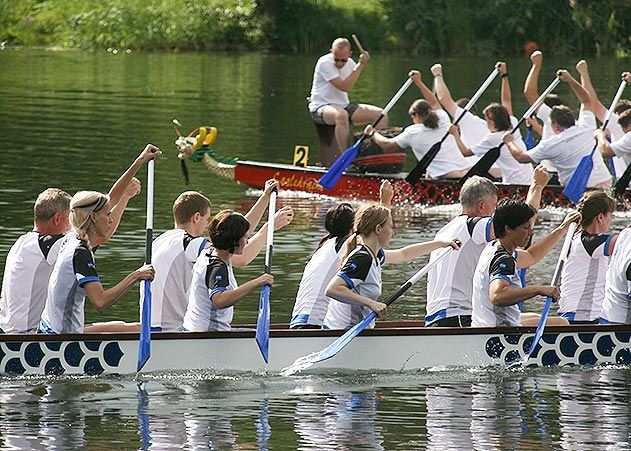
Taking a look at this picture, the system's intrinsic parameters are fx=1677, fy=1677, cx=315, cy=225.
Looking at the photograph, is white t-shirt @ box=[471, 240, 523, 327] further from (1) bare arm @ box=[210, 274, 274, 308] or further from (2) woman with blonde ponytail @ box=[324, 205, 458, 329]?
(1) bare arm @ box=[210, 274, 274, 308]

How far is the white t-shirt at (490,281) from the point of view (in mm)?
11602

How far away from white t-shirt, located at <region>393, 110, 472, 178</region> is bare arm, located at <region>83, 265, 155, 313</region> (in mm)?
9666

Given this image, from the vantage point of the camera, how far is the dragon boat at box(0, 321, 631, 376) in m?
11.3

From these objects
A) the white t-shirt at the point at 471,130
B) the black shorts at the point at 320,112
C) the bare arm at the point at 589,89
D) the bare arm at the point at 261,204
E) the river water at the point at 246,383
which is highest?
the bare arm at the point at 589,89

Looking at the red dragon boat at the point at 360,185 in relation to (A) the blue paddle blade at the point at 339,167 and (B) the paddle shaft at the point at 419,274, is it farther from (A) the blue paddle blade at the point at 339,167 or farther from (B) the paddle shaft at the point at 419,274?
(B) the paddle shaft at the point at 419,274

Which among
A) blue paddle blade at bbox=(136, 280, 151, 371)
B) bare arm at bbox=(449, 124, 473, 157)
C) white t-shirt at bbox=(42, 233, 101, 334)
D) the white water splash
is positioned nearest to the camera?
white t-shirt at bbox=(42, 233, 101, 334)

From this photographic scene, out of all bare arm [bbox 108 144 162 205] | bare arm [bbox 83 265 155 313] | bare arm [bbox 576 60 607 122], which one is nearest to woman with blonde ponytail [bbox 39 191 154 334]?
bare arm [bbox 83 265 155 313]

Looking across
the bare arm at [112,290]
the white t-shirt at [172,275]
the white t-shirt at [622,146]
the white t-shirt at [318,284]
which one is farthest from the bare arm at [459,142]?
the bare arm at [112,290]

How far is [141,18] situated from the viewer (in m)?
52.7

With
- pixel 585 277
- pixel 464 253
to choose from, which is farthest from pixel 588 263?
pixel 464 253

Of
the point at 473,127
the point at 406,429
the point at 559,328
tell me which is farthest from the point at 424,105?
the point at 406,429

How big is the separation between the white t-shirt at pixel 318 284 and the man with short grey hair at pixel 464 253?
750mm

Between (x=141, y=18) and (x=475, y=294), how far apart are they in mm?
41787

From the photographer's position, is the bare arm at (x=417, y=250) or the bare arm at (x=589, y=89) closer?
the bare arm at (x=417, y=250)
